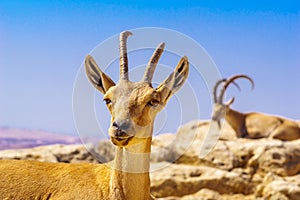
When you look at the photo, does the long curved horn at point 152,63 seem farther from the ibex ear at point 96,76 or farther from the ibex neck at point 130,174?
the ibex neck at point 130,174

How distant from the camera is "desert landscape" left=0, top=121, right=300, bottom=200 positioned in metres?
14.0

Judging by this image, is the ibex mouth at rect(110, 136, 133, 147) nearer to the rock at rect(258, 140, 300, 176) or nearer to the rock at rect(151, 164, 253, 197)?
the rock at rect(151, 164, 253, 197)

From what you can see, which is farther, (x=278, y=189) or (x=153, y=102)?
(x=278, y=189)

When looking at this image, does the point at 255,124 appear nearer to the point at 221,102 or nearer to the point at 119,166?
A: the point at 221,102

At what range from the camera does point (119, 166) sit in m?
6.93

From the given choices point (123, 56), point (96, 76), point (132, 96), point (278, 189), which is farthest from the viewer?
point (278, 189)

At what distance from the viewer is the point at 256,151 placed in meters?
15.6

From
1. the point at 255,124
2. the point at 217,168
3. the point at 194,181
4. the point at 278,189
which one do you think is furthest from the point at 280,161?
the point at 255,124

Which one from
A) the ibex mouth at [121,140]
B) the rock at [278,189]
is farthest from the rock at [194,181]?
the ibex mouth at [121,140]

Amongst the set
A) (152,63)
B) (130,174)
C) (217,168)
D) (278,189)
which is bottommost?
(278,189)

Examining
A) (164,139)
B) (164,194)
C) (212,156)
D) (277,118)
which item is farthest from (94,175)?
(277,118)

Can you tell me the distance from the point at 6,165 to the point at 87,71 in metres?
1.75

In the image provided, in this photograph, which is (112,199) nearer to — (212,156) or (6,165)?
(6,165)

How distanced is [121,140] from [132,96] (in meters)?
0.67
